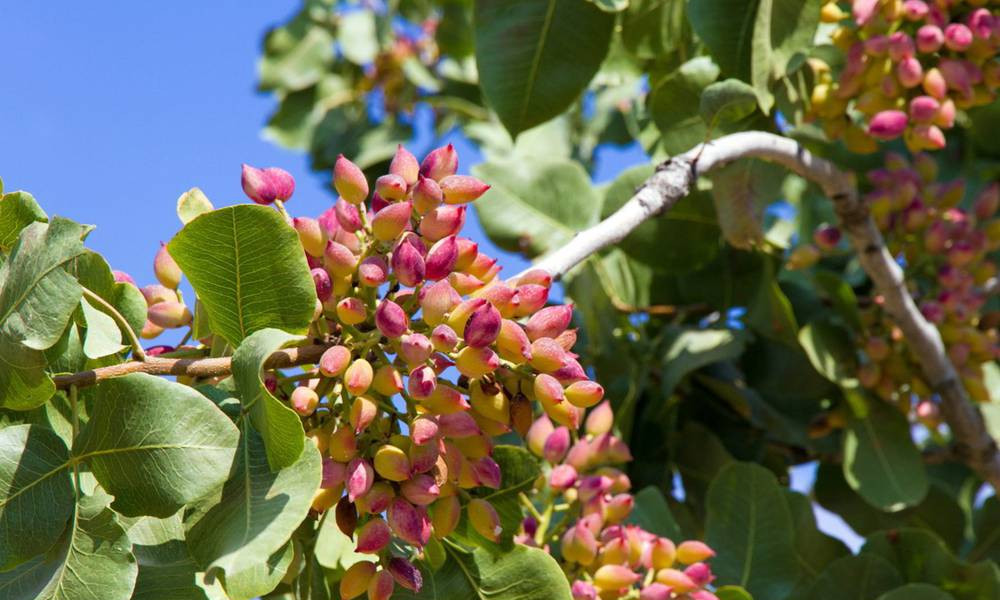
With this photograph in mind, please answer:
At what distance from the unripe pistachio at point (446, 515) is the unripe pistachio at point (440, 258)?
0.20 metres

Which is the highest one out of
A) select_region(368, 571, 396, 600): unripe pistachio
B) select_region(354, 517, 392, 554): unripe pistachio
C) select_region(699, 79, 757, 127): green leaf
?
select_region(699, 79, 757, 127): green leaf

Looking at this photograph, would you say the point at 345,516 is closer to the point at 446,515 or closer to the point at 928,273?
the point at 446,515

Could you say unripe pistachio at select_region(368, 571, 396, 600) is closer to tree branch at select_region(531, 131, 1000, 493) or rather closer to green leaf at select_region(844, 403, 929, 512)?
tree branch at select_region(531, 131, 1000, 493)

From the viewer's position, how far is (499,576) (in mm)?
1083

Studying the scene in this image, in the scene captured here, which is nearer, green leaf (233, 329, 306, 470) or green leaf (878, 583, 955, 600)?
green leaf (233, 329, 306, 470)

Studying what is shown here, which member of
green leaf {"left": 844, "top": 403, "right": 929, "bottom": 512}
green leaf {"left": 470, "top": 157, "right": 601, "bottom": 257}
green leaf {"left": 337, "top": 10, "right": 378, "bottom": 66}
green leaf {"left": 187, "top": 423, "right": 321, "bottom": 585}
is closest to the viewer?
green leaf {"left": 187, "top": 423, "right": 321, "bottom": 585}

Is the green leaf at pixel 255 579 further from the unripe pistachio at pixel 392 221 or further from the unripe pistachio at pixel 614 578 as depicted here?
the unripe pistachio at pixel 614 578

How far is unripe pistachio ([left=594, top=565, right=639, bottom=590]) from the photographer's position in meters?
1.18

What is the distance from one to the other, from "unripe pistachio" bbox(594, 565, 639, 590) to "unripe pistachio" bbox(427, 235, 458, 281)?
0.42 meters

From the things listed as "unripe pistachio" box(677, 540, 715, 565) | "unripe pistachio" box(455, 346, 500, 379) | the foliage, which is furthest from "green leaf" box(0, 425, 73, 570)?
"unripe pistachio" box(677, 540, 715, 565)

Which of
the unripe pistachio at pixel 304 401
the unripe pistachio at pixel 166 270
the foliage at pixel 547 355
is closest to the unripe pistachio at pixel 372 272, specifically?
the foliage at pixel 547 355

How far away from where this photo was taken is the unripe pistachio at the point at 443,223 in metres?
0.98

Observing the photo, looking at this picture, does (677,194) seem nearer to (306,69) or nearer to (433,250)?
(433,250)

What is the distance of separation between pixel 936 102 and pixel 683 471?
0.79 metres
